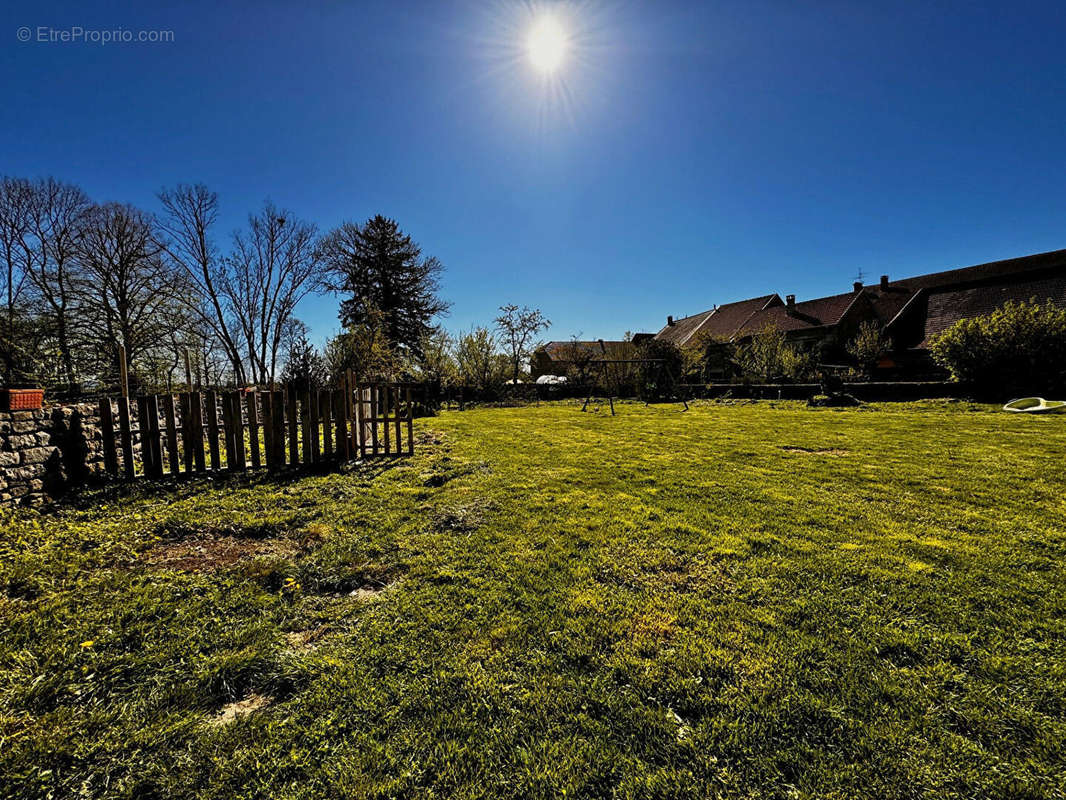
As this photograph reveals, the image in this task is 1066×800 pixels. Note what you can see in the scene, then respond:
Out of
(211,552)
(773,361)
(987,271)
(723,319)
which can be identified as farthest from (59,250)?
(987,271)

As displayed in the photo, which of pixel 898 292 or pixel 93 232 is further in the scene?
pixel 898 292

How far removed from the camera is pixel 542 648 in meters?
2.41

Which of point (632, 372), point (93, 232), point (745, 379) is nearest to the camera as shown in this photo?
point (93, 232)

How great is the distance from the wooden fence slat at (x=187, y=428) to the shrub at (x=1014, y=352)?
968 inches

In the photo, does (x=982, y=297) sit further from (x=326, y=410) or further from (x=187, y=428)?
(x=187, y=428)

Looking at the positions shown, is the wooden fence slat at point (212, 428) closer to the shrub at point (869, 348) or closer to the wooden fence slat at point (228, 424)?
the wooden fence slat at point (228, 424)

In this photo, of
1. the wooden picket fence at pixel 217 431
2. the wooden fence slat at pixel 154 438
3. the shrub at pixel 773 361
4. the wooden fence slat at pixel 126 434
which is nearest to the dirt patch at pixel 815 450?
the wooden picket fence at pixel 217 431

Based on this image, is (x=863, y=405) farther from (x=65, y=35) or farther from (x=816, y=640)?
(x=65, y=35)

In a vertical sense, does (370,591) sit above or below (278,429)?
below

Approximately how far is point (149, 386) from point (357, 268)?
1553 centimetres

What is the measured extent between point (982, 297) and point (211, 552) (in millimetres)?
34879

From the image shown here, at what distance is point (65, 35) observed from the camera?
7.79 meters

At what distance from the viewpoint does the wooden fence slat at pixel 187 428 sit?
6090mm

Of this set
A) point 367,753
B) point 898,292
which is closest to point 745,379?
point 898,292
